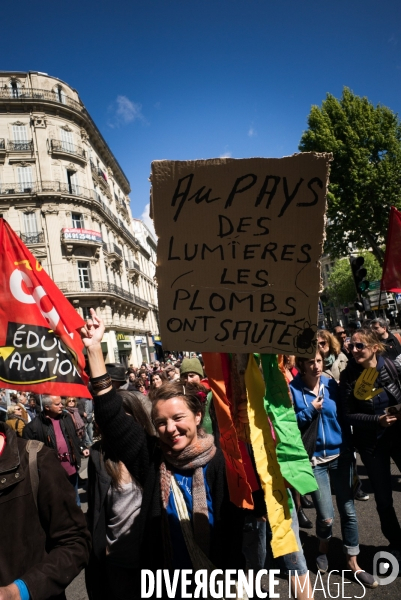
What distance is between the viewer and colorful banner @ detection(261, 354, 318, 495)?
1.74 metres

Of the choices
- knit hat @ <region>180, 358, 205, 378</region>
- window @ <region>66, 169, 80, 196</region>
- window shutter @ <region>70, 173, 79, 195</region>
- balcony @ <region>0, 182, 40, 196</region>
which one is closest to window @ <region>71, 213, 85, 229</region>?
window @ <region>66, 169, 80, 196</region>

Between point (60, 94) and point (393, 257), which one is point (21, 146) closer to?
point (60, 94)

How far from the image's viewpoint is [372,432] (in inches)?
122

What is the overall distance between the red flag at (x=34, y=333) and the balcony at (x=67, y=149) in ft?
94.9

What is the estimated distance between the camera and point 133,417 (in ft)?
7.95

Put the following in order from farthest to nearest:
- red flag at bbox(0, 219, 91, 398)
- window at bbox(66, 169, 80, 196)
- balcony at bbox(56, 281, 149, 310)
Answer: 1. window at bbox(66, 169, 80, 196)
2. balcony at bbox(56, 281, 149, 310)
3. red flag at bbox(0, 219, 91, 398)

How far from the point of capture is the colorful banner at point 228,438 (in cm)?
178

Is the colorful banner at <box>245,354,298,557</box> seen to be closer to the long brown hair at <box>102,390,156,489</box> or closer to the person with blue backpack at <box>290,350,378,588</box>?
the long brown hair at <box>102,390,156,489</box>

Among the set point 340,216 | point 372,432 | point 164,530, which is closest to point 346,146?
point 340,216

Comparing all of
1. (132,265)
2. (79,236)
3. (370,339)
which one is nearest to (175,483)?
(370,339)

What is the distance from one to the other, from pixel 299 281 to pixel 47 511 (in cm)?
142

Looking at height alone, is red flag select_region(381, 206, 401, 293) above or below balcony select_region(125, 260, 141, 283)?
below

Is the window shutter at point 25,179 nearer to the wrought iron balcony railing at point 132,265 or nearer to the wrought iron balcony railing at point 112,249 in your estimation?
the wrought iron balcony railing at point 112,249

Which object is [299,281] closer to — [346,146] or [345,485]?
[345,485]
